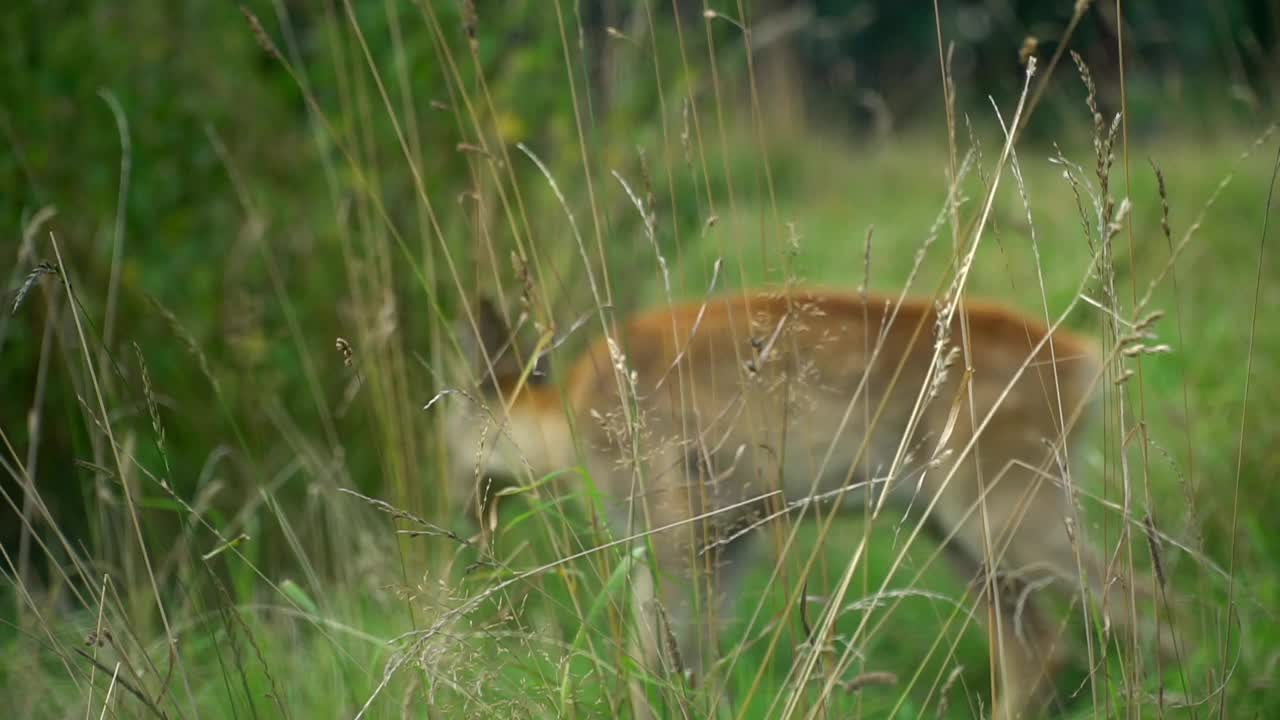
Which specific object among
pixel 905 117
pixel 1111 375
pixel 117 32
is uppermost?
pixel 117 32

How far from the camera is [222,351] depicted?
12.2 ft

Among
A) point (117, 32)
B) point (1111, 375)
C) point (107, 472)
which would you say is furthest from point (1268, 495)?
point (117, 32)

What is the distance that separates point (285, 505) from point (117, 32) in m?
1.37

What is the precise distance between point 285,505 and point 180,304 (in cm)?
64

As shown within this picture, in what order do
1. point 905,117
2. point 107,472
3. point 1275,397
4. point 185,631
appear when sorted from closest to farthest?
1. point 107,472
2. point 185,631
3. point 1275,397
4. point 905,117

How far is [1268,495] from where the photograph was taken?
3318 mm

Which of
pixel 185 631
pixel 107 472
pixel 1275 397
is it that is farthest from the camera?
pixel 1275 397

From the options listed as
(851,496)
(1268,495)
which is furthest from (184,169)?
(1268,495)

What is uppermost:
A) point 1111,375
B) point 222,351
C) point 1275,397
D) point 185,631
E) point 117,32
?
point 117,32

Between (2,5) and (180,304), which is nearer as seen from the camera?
(2,5)

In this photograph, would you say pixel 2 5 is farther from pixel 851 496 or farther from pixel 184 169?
pixel 851 496

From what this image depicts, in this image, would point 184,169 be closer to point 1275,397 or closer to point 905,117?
point 1275,397

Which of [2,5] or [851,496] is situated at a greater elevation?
[2,5]

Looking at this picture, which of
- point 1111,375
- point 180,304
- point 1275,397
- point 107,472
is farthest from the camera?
point 1275,397
